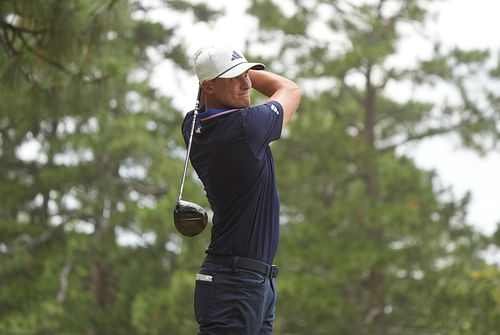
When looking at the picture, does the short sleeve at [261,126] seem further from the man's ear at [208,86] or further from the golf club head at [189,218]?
the golf club head at [189,218]

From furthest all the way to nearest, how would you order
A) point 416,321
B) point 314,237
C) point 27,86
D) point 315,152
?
1. point 416,321
2. point 315,152
3. point 314,237
4. point 27,86

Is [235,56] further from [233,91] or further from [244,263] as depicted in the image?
[244,263]

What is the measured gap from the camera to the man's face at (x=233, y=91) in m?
2.79

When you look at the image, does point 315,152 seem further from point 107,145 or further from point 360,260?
point 107,145

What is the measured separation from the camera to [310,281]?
34.3ft

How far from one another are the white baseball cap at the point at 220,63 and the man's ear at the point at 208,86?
0.05 metres

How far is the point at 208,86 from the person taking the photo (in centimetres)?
283

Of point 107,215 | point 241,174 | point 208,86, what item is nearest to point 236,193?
point 241,174

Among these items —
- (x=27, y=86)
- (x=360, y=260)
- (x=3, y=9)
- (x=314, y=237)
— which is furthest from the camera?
(x=314, y=237)

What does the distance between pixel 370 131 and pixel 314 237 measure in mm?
2733

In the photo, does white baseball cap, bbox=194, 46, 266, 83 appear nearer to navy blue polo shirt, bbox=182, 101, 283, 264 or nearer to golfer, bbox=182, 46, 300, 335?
golfer, bbox=182, 46, 300, 335

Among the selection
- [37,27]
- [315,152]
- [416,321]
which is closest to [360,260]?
[315,152]

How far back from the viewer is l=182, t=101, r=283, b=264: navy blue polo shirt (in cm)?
267

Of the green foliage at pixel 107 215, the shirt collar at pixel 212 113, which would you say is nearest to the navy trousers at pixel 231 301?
the shirt collar at pixel 212 113
